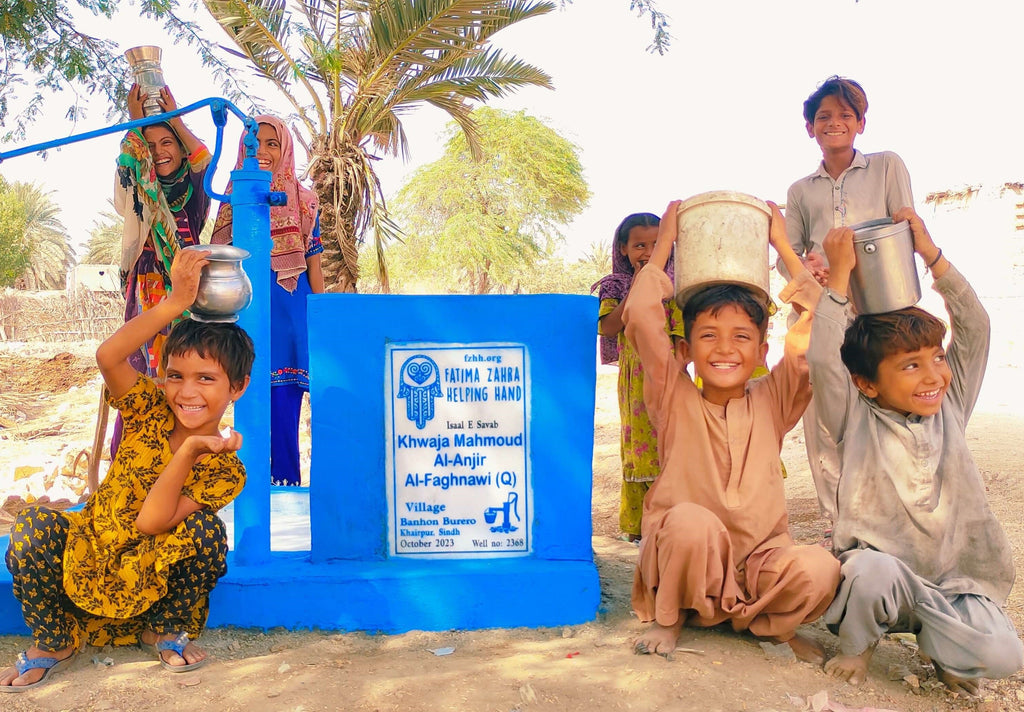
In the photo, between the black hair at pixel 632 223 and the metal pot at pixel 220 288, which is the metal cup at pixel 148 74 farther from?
the black hair at pixel 632 223

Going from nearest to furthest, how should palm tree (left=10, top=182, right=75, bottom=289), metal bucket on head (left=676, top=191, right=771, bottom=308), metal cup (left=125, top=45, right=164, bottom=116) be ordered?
metal bucket on head (left=676, top=191, right=771, bottom=308) < metal cup (left=125, top=45, right=164, bottom=116) < palm tree (left=10, top=182, right=75, bottom=289)

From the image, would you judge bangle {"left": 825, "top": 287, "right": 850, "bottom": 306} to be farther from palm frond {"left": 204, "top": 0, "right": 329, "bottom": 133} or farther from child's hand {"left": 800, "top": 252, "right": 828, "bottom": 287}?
palm frond {"left": 204, "top": 0, "right": 329, "bottom": 133}

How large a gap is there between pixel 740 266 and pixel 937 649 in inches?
48.0

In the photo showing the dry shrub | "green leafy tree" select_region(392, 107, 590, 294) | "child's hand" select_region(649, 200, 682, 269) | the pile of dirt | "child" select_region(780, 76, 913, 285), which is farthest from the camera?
"green leafy tree" select_region(392, 107, 590, 294)

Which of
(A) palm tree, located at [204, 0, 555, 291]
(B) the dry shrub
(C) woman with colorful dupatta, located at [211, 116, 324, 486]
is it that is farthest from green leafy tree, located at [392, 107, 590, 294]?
(C) woman with colorful dupatta, located at [211, 116, 324, 486]

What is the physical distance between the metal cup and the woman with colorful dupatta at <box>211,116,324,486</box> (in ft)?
2.67

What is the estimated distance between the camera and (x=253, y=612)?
9.50 ft

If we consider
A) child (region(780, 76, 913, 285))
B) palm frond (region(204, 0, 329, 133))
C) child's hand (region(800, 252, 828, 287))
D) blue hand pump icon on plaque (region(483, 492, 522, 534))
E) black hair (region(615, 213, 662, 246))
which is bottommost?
blue hand pump icon on plaque (region(483, 492, 522, 534))

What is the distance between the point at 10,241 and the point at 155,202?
22.0 metres

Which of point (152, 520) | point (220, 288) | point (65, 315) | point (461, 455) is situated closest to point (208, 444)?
point (152, 520)

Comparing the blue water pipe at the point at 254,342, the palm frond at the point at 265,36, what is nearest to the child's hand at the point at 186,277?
the blue water pipe at the point at 254,342

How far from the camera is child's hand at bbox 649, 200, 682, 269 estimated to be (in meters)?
2.81

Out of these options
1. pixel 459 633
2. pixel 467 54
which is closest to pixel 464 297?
pixel 459 633

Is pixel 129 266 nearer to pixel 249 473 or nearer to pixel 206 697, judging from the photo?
pixel 249 473
